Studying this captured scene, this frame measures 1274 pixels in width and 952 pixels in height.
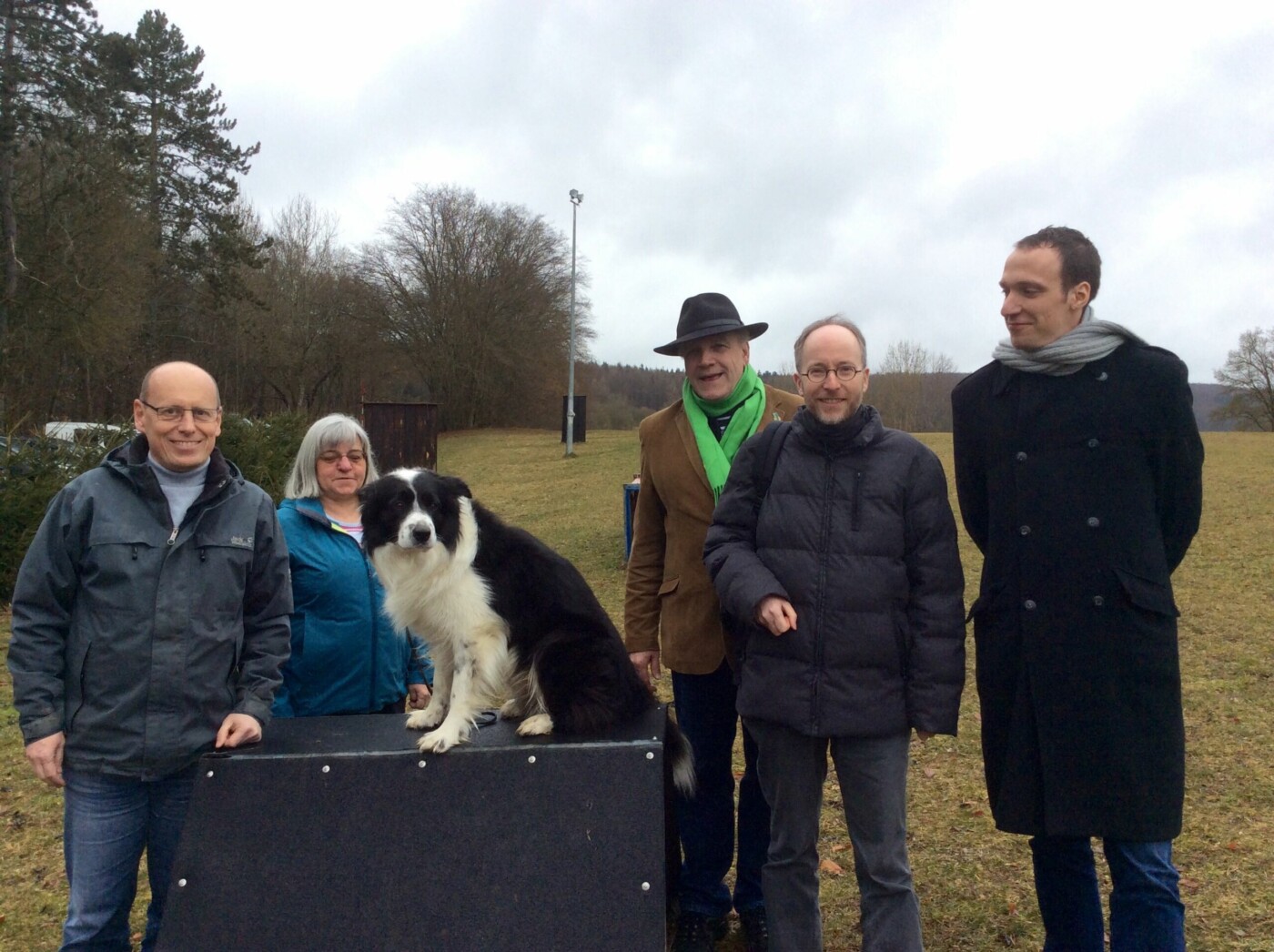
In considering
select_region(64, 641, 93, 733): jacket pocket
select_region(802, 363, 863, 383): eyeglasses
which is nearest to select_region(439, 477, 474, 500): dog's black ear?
select_region(64, 641, 93, 733): jacket pocket

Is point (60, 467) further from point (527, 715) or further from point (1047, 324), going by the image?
point (1047, 324)

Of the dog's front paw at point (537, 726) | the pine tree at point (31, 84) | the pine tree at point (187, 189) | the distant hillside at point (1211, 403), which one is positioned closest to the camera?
the dog's front paw at point (537, 726)

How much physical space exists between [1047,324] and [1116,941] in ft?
5.29

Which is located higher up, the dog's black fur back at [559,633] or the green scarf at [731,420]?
the green scarf at [731,420]

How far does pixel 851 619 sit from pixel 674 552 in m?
0.84

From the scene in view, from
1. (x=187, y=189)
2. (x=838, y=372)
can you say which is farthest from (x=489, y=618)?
(x=187, y=189)

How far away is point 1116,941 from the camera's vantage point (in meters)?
2.33

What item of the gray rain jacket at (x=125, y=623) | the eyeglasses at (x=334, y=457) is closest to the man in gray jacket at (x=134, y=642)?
the gray rain jacket at (x=125, y=623)

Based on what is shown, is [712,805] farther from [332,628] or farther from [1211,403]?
[1211,403]

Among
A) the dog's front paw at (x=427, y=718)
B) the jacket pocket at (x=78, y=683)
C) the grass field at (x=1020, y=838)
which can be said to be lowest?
the grass field at (x=1020, y=838)

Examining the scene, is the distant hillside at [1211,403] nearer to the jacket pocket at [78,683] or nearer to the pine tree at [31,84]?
the pine tree at [31,84]

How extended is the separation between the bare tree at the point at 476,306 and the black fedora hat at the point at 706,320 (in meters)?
36.3

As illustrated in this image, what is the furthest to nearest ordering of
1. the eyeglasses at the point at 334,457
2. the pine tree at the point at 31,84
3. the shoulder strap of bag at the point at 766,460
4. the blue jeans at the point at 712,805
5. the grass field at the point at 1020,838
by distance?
the pine tree at the point at 31,84
the grass field at the point at 1020,838
the eyeglasses at the point at 334,457
the blue jeans at the point at 712,805
the shoulder strap of bag at the point at 766,460

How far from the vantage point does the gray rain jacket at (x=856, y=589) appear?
2359mm
